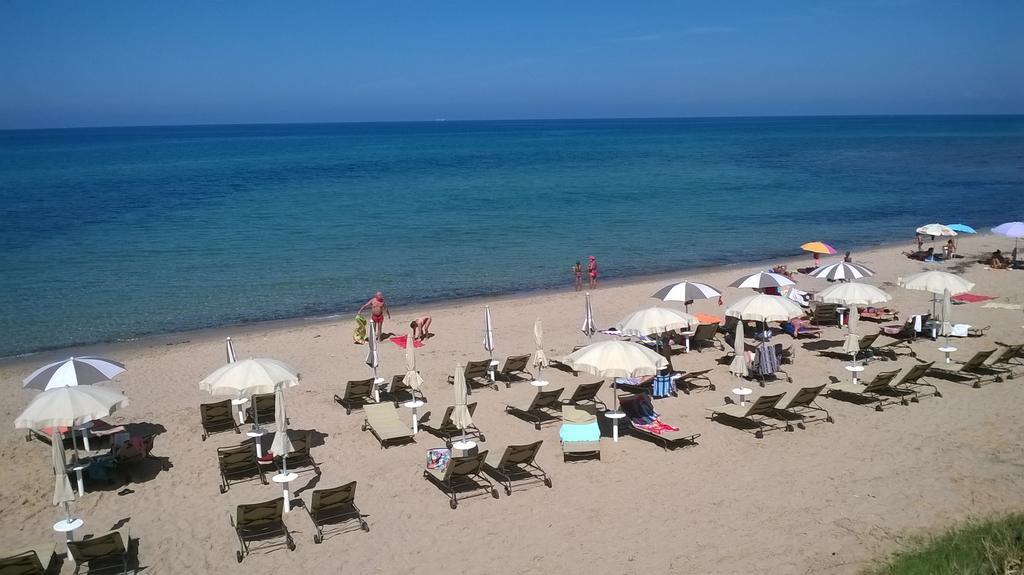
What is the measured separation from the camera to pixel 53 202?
167ft

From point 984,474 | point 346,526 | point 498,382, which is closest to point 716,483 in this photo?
point 984,474

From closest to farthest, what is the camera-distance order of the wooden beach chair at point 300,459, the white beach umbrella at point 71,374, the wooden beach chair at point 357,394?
the wooden beach chair at point 300,459
the white beach umbrella at point 71,374
the wooden beach chair at point 357,394

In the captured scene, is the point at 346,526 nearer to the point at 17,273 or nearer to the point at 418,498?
the point at 418,498

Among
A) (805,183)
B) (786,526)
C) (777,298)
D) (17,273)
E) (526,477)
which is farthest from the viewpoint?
(805,183)

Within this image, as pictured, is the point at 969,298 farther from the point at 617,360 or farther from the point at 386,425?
the point at 386,425

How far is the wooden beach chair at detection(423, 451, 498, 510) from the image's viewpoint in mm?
9688

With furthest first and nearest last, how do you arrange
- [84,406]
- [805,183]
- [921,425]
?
[805,183] < [921,425] < [84,406]

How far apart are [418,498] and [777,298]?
7939 mm

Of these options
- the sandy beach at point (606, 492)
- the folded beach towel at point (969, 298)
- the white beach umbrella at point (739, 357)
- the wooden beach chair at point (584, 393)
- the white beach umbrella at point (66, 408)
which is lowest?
the sandy beach at point (606, 492)

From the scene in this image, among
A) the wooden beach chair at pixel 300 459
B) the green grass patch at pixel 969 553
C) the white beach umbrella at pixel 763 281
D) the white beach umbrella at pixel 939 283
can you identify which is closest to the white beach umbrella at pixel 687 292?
the white beach umbrella at pixel 763 281

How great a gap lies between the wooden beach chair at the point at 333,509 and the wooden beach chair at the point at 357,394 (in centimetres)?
373

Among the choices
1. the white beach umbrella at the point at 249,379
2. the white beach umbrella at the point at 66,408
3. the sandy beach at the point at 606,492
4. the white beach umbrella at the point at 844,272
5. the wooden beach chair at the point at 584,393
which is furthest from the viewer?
the white beach umbrella at the point at 844,272

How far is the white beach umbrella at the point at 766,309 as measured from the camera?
44.5 ft

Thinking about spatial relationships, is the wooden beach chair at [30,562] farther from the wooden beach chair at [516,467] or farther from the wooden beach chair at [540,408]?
the wooden beach chair at [540,408]
